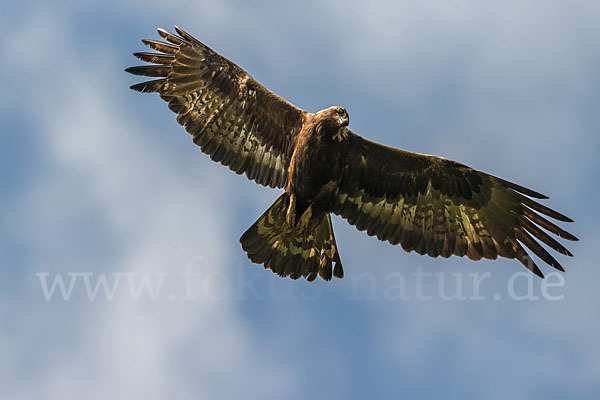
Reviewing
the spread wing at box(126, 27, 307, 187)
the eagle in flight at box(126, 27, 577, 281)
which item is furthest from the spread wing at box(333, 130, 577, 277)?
the spread wing at box(126, 27, 307, 187)

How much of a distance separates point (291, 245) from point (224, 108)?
7.06 feet

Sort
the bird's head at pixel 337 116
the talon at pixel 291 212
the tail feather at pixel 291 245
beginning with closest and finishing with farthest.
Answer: the bird's head at pixel 337 116
the talon at pixel 291 212
the tail feather at pixel 291 245

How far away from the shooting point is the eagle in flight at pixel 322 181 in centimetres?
1078

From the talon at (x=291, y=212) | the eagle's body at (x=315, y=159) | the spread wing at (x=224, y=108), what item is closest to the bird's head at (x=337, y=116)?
the eagle's body at (x=315, y=159)

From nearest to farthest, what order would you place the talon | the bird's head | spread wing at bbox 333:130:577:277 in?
the bird's head
the talon
spread wing at bbox 333:130:577:277

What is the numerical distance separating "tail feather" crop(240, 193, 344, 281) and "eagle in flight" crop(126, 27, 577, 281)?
14 millimetres

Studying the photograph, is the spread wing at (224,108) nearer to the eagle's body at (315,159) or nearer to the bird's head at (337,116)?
the eagle's body at (315,159)

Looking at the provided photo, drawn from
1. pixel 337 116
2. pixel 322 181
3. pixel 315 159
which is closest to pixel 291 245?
pixel 322 181

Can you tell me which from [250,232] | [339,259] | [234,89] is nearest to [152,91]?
[234,89]

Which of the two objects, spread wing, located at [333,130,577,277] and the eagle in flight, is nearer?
the eagle in flight

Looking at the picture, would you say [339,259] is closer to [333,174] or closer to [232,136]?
[333,174]

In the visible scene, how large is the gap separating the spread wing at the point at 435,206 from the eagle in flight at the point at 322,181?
1cm

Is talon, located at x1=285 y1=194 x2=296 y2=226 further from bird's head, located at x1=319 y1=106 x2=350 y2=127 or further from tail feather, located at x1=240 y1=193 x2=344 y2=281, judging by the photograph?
bird's head, located at x1=319 y1=106 x2=350 y2=127

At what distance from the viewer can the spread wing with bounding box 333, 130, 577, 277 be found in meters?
11.2
